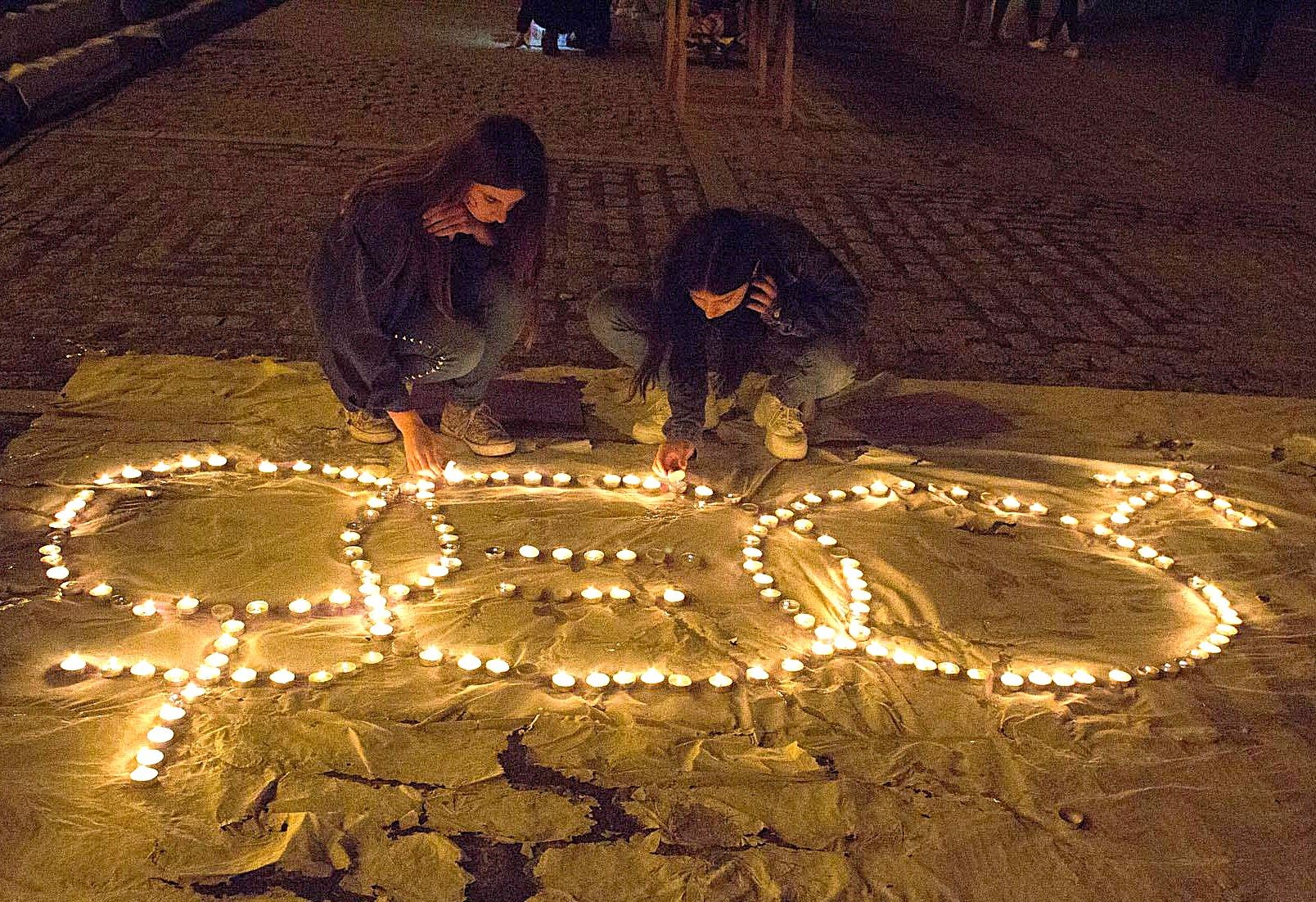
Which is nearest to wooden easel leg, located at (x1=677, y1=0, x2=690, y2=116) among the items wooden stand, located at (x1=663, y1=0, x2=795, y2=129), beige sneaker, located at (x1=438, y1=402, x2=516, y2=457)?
wooden stand, located at (x1=663, y1=0, x2=795, y2=129)

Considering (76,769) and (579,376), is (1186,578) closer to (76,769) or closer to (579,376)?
(579,376)

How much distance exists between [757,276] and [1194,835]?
174cm

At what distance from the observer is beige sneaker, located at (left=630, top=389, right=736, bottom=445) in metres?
3.85

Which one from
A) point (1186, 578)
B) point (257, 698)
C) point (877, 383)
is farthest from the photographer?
point (877, 383)

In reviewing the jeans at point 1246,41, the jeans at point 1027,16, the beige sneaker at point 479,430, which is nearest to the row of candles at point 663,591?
the beige sneaker at point 479,430

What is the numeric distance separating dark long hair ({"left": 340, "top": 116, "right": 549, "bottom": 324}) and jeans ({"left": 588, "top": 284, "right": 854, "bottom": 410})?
0.33 m

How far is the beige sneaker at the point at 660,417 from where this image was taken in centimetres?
385

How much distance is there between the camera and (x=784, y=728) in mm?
2586

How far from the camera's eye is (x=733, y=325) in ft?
11.7

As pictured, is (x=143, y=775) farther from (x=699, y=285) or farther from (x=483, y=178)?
(x=699, y=285)

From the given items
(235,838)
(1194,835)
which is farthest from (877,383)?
(235,838)

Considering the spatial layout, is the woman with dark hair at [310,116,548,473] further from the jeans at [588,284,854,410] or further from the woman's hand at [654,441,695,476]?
the woman's hand at [654,441,695,476]

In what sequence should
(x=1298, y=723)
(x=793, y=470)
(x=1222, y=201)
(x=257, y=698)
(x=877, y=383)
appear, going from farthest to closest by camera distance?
(x=1222, y=201)
(x=877, y=383)
(x=793, y=470)
(x=1298, y=723)
(x=257, y=698)

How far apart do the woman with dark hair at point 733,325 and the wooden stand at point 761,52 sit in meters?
5.24
